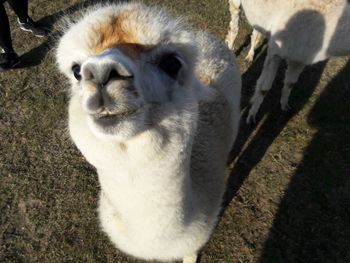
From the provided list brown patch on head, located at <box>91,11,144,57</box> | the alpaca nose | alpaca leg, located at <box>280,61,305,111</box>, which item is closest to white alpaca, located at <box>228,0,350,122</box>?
alpaca leg, located at <box>280,61,305,111</box>

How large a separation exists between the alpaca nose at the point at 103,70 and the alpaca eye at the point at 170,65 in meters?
0.30

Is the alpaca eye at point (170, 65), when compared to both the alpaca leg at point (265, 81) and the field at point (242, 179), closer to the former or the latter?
the field at point (242, 179)

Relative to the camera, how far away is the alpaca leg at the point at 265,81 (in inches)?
150

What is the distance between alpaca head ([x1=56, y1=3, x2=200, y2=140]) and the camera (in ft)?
4.21

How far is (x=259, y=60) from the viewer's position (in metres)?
5.00

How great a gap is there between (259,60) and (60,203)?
123 inches

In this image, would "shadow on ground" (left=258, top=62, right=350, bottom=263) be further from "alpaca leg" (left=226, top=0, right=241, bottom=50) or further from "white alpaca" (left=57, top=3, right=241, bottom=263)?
"white alpaca" (left=57, top=3, right=241, bottom=263)

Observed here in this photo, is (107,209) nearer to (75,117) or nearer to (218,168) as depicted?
(218,168)

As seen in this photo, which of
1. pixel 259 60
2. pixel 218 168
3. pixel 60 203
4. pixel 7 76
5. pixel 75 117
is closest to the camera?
pixel 75 117

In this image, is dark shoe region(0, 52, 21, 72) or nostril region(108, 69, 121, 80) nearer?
nostril region(108, 69, 121, 80)

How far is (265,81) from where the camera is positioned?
12.9 feet

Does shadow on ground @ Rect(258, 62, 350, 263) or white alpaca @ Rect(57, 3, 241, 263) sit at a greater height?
white alpaca @ Rect(57, 3, 241, 263)

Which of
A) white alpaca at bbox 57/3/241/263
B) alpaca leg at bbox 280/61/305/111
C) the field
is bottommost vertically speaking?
the field

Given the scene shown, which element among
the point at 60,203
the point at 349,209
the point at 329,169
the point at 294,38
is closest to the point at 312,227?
the point at 349,209
